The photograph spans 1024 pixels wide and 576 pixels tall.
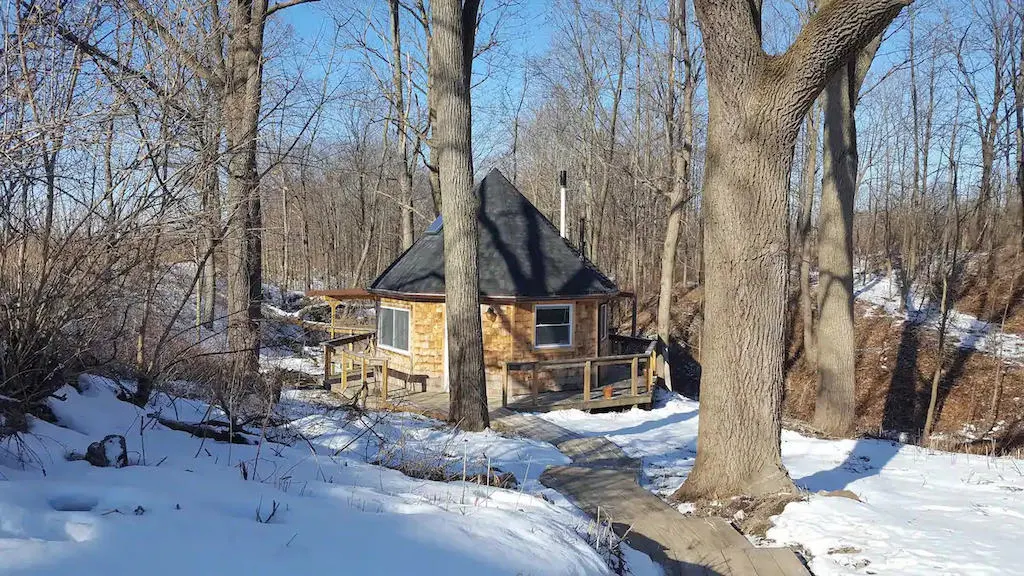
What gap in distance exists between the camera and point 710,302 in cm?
599

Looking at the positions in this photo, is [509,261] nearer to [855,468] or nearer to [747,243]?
[855,468]

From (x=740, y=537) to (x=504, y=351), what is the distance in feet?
33.1

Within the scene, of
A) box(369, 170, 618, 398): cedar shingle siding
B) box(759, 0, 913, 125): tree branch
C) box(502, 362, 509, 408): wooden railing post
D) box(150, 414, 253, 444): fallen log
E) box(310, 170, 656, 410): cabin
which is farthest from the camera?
box(369, 170, 618, 398): cedar shingle siding

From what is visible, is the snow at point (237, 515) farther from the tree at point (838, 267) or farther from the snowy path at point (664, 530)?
the tree at point (838, 267)

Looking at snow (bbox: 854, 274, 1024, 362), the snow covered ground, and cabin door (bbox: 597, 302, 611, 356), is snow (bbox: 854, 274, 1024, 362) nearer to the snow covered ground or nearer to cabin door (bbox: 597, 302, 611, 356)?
cabin door (bbox: 597, 302, 611, 356)

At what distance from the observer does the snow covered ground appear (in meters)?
4.20

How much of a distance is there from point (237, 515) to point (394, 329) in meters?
13.0

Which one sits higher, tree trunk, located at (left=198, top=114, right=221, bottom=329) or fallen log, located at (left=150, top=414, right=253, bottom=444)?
tree trunk, located at (left=198, top=114, right=221, bottom=329)

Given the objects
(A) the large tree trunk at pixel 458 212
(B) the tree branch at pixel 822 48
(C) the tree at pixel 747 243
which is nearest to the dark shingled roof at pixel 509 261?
(A) the large tree trunk at pixel 458 212

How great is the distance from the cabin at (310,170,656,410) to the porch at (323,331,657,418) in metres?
0.03

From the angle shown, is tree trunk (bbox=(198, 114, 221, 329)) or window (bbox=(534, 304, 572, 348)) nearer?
tree trunk (bbox=(198, 114, 221, 329))

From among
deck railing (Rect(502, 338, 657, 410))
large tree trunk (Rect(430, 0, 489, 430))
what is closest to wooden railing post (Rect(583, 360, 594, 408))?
deck railing (Rect(502, 338, 657, 410))

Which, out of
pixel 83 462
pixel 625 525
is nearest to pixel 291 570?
pixel 83 462

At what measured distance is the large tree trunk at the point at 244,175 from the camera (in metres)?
8.65
